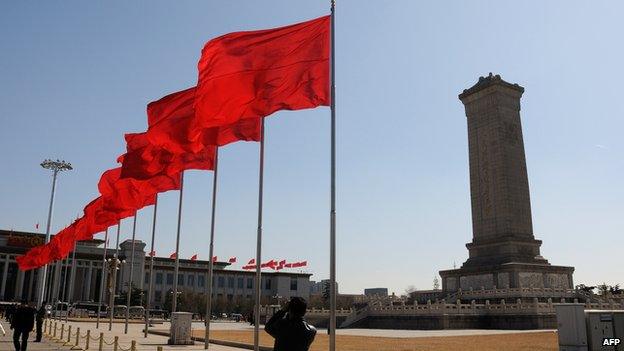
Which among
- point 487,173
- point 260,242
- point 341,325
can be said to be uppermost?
point 487,173

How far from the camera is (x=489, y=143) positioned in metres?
53.3

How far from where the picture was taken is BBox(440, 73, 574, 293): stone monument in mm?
48656

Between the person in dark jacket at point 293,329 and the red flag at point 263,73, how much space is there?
25.3 feet

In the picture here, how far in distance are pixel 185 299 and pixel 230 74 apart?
8912 centimetres

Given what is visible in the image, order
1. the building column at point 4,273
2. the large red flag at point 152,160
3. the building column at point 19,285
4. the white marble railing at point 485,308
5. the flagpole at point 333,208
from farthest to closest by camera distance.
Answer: the building column at point 19,285 < the building column at point 4,273 < the white marble railing at point 485,308 < the large red flag at point 152,160 < the flagpole at point 333,208

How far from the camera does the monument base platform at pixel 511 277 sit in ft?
154

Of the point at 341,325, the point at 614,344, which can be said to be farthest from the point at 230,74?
the point at 341,325

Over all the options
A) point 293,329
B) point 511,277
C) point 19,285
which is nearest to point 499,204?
point 511,277

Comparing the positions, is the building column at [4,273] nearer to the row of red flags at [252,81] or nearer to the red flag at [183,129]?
the red flag at [183,129]

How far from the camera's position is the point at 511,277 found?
46.8 meters

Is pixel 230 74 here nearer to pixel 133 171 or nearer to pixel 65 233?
pixel 133 171

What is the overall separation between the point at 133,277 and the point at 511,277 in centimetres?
7806

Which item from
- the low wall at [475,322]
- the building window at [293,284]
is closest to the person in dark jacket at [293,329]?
the low wall at [475,322]

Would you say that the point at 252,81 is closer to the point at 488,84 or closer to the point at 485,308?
the point at 485,308
